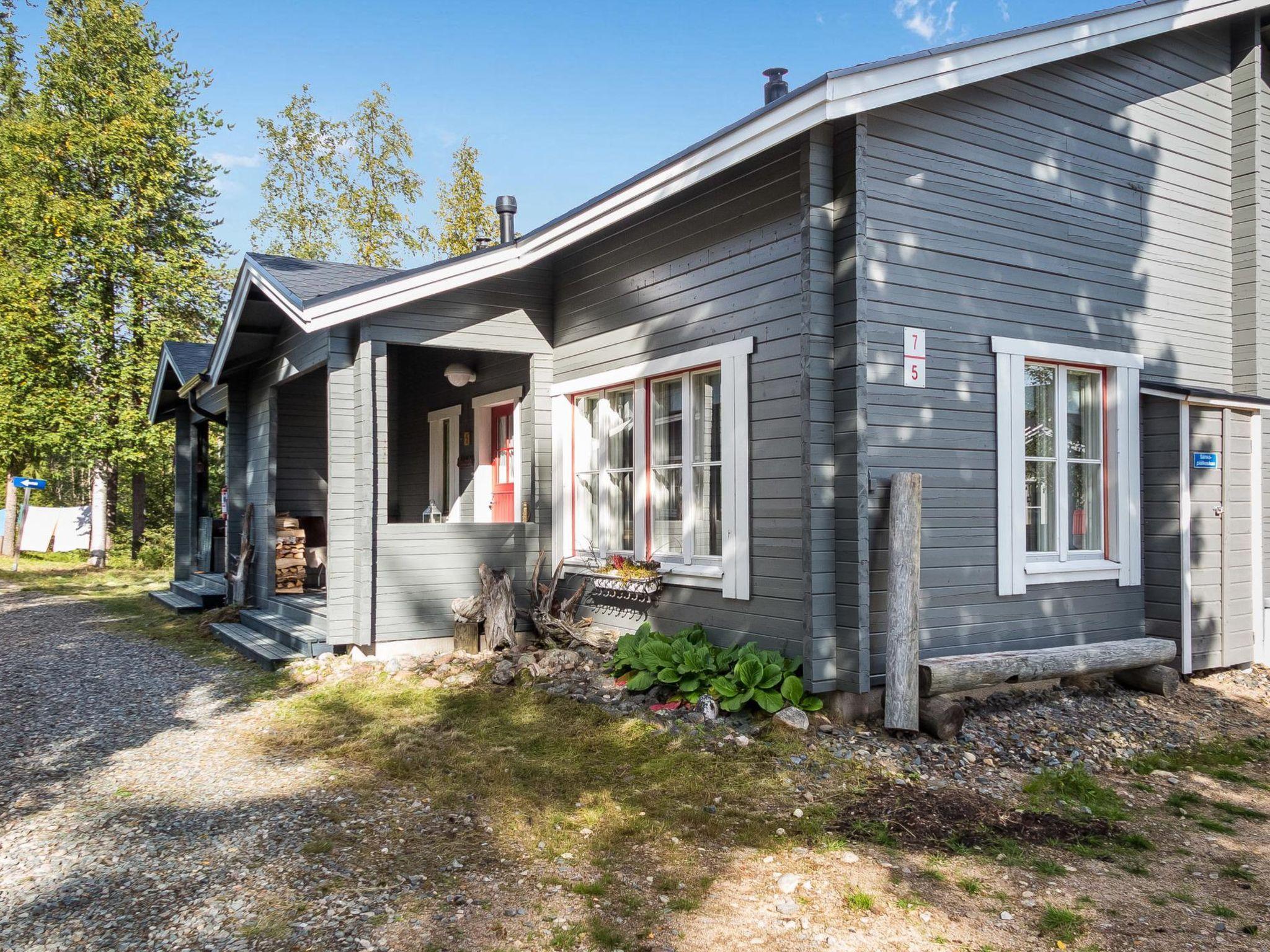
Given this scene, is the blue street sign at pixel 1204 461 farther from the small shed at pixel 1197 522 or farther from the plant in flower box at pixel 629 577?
the plant in flower box at pixel 629 577

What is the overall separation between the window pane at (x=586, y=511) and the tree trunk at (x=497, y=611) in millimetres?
772

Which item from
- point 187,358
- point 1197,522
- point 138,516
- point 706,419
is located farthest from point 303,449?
point 138,516

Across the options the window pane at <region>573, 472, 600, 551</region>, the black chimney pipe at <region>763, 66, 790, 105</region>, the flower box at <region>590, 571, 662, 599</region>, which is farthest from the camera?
the window pane at <region>573, 472, 600, 551</region>

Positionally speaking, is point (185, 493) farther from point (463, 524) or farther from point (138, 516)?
point (463, 524)

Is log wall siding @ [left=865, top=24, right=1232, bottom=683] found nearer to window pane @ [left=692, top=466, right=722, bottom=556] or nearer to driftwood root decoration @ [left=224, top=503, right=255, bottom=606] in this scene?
window pane @ [left=692, top=466, right=722, bottom=556]

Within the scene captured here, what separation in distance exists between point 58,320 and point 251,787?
16.8 m

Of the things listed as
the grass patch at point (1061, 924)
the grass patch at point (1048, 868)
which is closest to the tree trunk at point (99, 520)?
the grass patch at point (1048, 868)

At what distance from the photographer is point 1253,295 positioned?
7059mm

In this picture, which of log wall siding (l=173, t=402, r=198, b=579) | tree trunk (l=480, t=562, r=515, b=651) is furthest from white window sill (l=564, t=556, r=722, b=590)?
log wall siding (l=173, t=402, r=198, b=579)

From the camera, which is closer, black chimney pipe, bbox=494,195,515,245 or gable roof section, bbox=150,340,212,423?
black chimney pipe, bbox=494,195,515,245

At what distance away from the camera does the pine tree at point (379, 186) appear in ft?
75.6

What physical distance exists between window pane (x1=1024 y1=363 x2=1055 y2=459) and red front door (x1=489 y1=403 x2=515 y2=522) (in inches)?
213

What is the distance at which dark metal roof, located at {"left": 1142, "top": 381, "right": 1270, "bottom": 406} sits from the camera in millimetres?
6242

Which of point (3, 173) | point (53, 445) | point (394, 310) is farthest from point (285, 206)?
point (394, 310)
